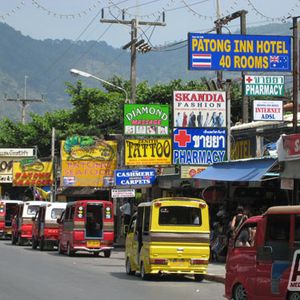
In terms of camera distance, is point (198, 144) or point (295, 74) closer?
point (295, 74)

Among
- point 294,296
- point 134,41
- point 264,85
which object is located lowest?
point 294,296

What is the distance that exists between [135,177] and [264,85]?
8.45 meters

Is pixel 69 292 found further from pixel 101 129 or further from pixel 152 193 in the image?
pixel 101 129

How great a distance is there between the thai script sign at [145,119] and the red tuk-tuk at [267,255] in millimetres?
18955

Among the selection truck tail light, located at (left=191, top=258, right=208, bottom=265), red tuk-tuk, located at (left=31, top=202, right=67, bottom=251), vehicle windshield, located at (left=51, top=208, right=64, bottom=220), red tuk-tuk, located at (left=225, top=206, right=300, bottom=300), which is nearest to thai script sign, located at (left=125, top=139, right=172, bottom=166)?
vehicle windshield, located at (left=51, top=208, right=64, bottom=220)

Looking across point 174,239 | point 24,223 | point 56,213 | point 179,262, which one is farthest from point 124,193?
point 179,262

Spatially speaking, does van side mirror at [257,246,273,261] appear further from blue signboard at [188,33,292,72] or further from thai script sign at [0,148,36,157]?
thai script sign at [0,148,36,157]

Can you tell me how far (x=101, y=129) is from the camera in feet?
179

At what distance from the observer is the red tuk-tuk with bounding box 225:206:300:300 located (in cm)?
1199

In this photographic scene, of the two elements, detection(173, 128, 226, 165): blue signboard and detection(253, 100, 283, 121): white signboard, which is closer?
detection(253, 100, 283, 121): white signboard

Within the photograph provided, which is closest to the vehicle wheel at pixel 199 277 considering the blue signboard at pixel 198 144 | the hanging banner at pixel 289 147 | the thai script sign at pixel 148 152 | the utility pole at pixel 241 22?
the hanging banner at pixel 289 147

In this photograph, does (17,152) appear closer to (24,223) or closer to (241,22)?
(24,223)

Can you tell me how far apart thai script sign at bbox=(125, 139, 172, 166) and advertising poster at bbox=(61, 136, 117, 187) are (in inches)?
249

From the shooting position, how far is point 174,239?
64.2 feet
